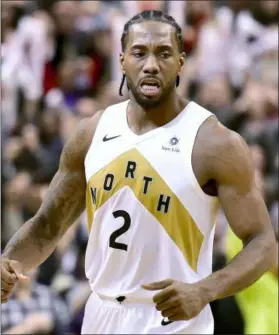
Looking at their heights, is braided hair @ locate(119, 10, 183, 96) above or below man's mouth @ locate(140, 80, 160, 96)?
above

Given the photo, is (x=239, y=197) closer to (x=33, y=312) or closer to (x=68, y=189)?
(x=68, y=189)

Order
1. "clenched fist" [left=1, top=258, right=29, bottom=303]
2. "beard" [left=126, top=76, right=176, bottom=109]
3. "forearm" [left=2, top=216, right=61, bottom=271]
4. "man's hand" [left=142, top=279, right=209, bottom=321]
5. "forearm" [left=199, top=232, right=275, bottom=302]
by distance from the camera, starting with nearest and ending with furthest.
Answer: "man's hand" [left=142, top=279, right=209, bottom=321] → "forearm" [left=199, top=232, right=275, bottom=302] → "clenched fist" [left=1, top=258, right=29, bottom=303] → "beard" [left=126, top=76, right=176, bottom=109] → "forearm" [left=2, top=216, right=61, bottom=271]

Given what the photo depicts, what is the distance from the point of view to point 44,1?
1280cm

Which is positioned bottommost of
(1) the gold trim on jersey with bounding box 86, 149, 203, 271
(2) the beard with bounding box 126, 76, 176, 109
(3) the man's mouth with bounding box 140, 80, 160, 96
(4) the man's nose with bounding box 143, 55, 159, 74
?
(1) the gold trim on jersey with bounding box 86, 149, 203, 271

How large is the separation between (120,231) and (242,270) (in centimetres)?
69

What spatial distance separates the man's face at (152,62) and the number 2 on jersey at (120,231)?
1.77 ft

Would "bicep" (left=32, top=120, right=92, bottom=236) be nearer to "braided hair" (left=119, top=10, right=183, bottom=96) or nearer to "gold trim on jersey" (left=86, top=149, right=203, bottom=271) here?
"gold trim on jersey" (left=86, top=149, right=203, bottom=271)

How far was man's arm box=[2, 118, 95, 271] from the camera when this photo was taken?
577 centimetres

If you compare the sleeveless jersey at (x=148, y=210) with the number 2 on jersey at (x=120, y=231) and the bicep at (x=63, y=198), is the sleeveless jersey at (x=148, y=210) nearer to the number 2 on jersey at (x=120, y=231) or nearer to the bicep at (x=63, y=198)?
the number 2 on jersey at (x=120, y=231)

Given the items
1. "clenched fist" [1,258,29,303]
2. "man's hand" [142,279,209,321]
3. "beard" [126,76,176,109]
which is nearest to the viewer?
"man's hand" [142,279,209,321]

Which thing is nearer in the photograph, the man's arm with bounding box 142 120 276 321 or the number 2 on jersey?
the man's arm with bounding box 142 120 276 321

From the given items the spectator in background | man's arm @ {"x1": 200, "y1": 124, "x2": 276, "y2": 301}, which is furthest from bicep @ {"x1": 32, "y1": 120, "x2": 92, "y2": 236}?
the spectator in background

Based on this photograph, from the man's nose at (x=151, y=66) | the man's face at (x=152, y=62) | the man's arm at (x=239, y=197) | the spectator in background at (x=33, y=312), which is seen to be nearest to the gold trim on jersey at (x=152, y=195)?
the man's arm at (x=239, y=197)

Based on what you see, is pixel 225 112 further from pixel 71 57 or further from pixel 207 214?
pixel 207 214
